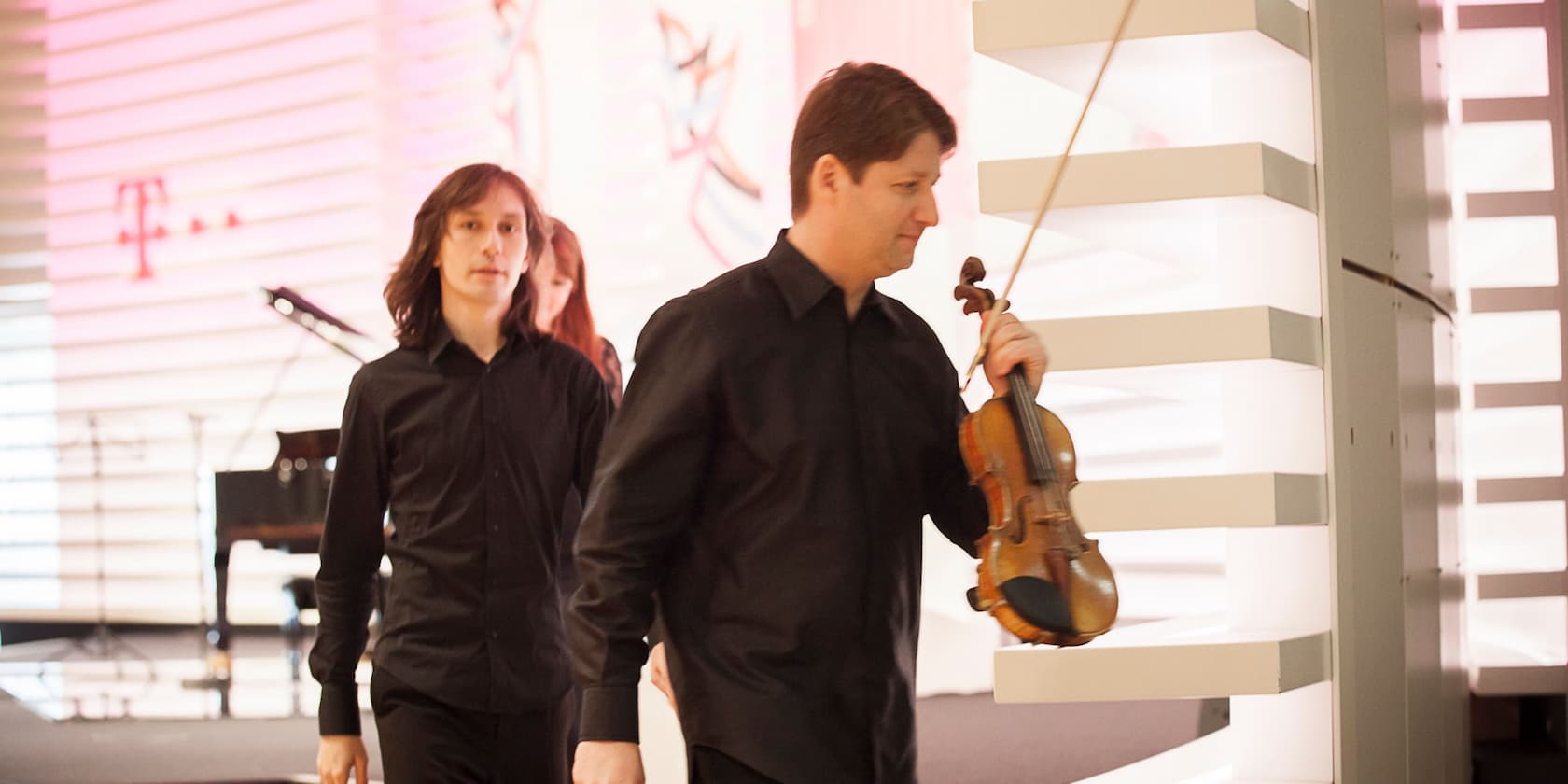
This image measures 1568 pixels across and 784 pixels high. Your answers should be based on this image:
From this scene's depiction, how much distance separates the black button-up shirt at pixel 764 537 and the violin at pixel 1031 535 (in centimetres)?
15

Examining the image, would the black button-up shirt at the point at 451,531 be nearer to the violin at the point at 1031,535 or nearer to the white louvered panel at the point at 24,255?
the violin at the point at 1031,535

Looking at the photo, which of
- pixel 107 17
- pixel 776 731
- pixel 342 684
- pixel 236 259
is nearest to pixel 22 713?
pixel 236 259

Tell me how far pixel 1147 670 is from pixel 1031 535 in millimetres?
599

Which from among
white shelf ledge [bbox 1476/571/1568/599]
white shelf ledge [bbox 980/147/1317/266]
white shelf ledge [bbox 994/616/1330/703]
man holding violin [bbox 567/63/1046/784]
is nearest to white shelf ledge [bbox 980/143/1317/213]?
white shelf ledge [bbox 980/147/1317/266]

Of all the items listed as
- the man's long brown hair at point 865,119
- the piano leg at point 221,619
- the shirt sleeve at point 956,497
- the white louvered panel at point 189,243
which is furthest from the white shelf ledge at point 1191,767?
the white louvered panel at point 189,243

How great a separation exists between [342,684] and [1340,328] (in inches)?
66.7

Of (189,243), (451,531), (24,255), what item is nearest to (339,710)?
(451,531)

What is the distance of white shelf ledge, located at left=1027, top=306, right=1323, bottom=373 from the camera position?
79.4 inches

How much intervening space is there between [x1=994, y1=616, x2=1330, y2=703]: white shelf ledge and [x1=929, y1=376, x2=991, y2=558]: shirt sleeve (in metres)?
0.26

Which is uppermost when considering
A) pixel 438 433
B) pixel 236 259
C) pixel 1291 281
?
pixel 236 259

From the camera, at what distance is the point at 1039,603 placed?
151 centimetres

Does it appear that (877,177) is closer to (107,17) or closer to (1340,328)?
(1340,328)

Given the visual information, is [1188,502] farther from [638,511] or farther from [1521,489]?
[1521,489]

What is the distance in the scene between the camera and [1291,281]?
2287 mm
